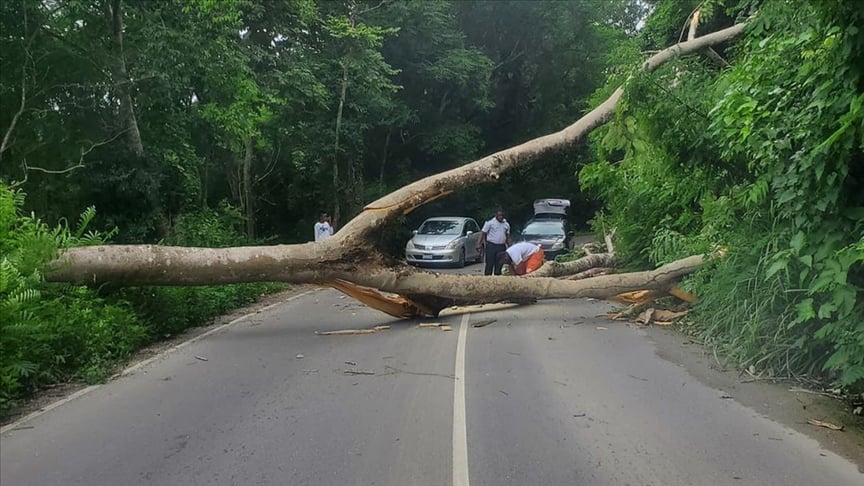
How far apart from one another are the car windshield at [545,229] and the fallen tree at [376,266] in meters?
12.8

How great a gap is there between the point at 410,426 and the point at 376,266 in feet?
16.9

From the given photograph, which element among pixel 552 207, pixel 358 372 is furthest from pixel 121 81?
pixel 552 207

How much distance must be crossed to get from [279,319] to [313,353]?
319 centimetres

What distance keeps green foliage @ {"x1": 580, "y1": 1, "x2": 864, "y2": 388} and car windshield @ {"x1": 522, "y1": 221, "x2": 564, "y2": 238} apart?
13.9 m

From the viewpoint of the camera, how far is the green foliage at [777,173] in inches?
256

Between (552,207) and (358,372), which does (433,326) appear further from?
(552,207)

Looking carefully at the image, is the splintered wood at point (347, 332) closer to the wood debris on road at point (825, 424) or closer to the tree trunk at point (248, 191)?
the wood debris on road at point (825, 424)

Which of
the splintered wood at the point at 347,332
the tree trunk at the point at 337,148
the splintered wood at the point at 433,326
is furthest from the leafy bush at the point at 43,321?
the tree trunk at the point at 337,148

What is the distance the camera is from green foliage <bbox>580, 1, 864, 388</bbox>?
649 centimetres

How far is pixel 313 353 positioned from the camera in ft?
30.7

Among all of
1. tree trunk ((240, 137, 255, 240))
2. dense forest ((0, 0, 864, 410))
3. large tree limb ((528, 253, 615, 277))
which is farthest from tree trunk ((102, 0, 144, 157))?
large tree limb ((528, 253, 615, 277))

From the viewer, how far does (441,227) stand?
991 inches

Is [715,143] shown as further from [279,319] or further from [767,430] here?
[279,319]

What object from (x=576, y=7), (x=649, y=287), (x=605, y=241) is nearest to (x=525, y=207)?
(x=576, y=7)
